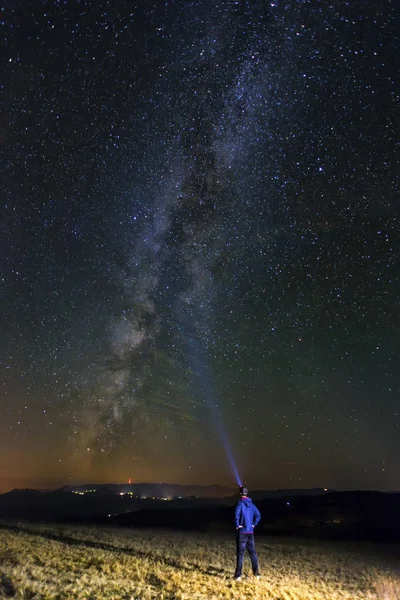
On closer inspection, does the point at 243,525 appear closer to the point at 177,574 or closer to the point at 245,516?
the point at 245,516

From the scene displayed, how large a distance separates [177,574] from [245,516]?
2.78 m

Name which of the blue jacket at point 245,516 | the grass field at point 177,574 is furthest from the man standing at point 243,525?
the grass field at point 177,574

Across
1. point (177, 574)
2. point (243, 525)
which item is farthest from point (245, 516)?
point (177, 574)

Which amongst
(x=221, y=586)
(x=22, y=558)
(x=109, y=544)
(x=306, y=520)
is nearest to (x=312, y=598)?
(x=221, y=586)

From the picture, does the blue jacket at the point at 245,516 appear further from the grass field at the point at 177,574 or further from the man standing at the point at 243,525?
the grass field at the point at 177,574

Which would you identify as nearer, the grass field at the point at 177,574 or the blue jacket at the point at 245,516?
the grass field at the point at 177,574

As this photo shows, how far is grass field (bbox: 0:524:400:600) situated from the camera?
26.5 ft

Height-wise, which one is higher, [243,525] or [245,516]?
[245,516]

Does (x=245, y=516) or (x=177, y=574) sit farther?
(x=177, y=574)

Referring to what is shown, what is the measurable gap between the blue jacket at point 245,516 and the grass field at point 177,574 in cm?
109

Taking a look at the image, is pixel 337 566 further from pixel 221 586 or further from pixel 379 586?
pixel 221 586

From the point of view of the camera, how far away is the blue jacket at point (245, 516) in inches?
344

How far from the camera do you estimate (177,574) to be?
393 inches

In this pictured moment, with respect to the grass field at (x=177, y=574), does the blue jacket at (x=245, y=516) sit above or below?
above
